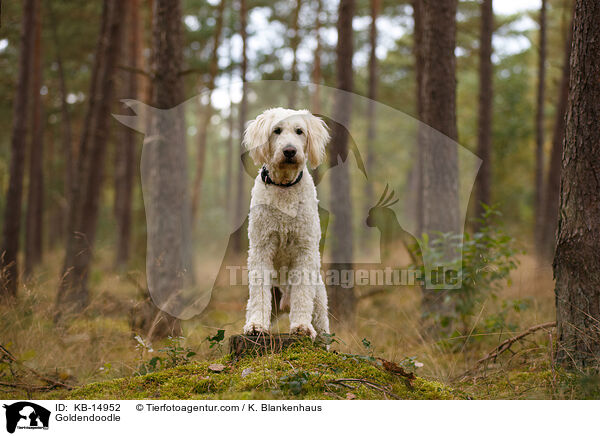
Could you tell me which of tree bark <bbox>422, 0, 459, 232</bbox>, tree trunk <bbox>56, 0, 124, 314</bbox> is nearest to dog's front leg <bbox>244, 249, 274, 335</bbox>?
tree bark <bbox>422, 0, 459, 232</bbox>

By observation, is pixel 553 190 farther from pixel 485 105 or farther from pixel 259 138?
pixel 259 138

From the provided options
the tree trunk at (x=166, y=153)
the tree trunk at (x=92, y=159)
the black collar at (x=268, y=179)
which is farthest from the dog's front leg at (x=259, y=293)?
the tree trunk at (x=92, y=159)

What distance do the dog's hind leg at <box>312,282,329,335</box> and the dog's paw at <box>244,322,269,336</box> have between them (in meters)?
0.67

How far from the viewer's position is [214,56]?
16547mm

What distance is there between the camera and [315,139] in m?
3.81

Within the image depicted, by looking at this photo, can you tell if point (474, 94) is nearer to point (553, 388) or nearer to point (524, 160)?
point (524, 160)

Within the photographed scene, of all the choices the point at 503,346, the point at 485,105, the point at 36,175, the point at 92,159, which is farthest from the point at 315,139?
the point at 36,175

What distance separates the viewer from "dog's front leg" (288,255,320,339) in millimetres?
3923

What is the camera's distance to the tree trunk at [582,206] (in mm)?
3904

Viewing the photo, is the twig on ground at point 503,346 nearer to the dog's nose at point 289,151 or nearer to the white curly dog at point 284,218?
the white curly dog at point 284,218

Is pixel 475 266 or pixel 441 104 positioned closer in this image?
pixel 475 266

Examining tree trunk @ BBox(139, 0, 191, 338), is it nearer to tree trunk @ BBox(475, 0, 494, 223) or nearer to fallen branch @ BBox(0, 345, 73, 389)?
fallen branch @ BBox(0, 345, 73, 389)

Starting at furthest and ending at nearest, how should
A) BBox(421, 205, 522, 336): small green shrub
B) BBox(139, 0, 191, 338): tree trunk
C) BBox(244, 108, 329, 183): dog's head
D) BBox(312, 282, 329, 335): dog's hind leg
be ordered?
BBox(139, 0, 191, 338): tree trunk
BBox(421, 205, 522, 336): small green shrub
BBox(312, 282, 329, 335): dog's hind leg
BBox(244, 108, 329, 183): dog's head
